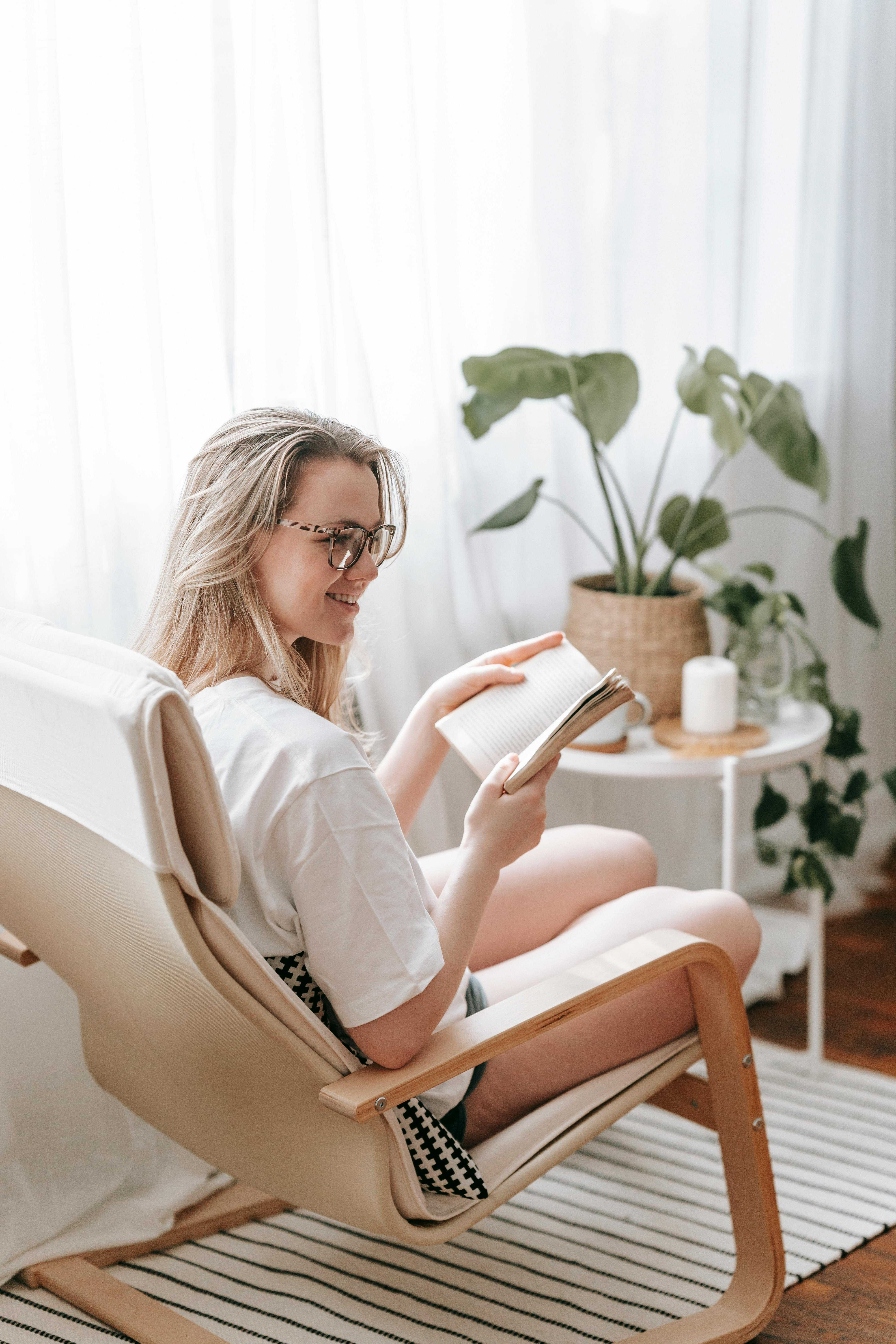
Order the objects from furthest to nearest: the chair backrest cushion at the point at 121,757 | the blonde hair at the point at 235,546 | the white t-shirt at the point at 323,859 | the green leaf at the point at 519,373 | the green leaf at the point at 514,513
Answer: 1. the green leaf at the point at 514,513
2. the green leaf at the point at 519,373
3. the blonde hair at the point at 235,546
4. the white t-shirt at the point at 323,859
5. the chair backrest cushion at the point at 121,757

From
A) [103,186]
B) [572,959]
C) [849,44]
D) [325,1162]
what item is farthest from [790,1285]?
[849,44]

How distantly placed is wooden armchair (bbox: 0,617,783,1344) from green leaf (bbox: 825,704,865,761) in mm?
801

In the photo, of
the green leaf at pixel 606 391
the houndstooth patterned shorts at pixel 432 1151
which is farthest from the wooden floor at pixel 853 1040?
the green leaf at pixel 606 391

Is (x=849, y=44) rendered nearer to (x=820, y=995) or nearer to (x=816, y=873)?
(x=816, y=873)

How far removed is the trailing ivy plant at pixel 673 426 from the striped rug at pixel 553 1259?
2.78 feet

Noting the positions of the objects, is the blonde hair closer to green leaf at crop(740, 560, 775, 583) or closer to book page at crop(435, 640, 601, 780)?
book page at crop(435, 640, 601, 780)

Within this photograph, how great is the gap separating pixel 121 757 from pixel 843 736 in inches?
58.6

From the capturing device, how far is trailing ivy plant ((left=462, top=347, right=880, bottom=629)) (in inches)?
73.6

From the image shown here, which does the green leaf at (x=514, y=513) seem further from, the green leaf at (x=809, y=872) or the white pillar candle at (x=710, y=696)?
the green leaf at (x=809, y=872)

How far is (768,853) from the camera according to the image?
7.09ft

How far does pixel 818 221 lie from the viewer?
102 inches

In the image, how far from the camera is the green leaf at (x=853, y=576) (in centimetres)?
213

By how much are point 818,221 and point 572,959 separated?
5.90 ft

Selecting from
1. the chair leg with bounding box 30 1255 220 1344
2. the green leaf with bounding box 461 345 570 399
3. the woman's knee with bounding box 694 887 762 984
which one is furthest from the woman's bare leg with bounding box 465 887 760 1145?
the green leaf with bounding box 461 345 570 399
